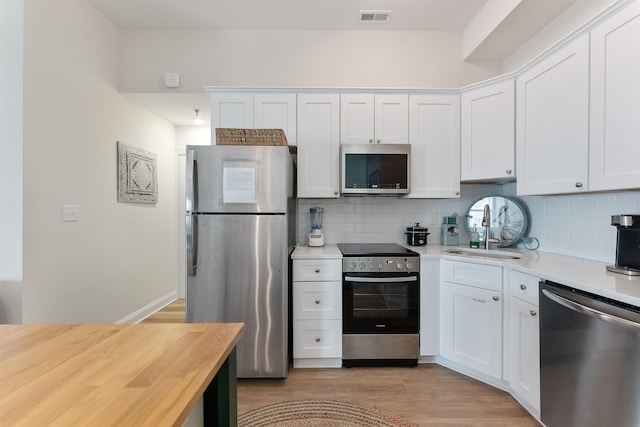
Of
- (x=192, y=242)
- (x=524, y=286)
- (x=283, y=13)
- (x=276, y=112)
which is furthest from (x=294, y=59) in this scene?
(x=524, y=286)

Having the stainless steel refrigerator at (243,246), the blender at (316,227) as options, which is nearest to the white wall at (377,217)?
the blender at (316,227)

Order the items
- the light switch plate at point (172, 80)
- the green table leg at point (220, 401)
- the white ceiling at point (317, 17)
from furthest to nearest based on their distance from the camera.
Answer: the light switch plate at point (172, 80) < the white ceiling at point (317, 17) < the green table leg at point (220, 401)

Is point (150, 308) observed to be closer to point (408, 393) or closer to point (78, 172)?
point (78, 172)

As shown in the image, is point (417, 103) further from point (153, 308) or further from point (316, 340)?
point (153, 308)

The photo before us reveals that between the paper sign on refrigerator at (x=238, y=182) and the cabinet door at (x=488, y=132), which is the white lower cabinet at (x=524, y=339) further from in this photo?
the paper sign on refrigerator at (x=238, y=182)

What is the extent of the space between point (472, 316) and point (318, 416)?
4.12 feet

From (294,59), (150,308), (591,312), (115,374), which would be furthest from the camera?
(150,308)

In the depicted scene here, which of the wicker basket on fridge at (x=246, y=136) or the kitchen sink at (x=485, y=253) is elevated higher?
the wicker basket on fridge at (x=246, y=136)

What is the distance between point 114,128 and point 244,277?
6.89 ft

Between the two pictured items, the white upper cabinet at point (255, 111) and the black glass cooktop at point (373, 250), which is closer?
the black glass cooktop at point (373, 250)

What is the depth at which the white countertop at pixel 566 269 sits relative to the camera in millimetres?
1280

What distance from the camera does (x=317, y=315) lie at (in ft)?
7.64

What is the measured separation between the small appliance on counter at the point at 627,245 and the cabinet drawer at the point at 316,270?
161 centimetres

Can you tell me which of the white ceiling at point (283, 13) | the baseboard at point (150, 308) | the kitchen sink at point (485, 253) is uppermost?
the white ceiling at point (283, 13)
